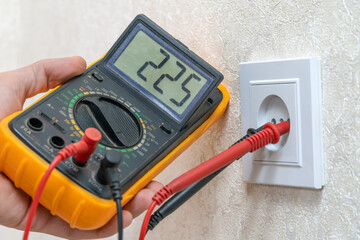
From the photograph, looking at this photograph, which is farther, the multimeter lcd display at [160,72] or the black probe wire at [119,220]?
the multimeter lcd display at [160,72]

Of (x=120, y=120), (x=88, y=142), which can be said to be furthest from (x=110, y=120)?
(x=88, y=142)

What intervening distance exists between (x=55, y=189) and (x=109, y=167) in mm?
68

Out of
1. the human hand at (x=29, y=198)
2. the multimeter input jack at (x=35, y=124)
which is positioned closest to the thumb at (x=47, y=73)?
the human hand at (x=29, y=198)

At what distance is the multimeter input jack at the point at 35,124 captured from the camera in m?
0.52

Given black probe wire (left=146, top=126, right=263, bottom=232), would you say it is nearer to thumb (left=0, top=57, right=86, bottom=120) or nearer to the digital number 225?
the digital number 225

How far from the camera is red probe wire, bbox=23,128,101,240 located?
0.44 m

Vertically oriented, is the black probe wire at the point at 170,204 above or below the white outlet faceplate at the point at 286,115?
below

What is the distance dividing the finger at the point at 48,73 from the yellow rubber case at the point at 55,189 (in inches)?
5.1

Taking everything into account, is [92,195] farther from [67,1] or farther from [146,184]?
[67,1]

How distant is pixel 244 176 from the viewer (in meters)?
0.56

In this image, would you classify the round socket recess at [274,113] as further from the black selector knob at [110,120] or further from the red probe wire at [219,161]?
the black selector knob at [110,120]

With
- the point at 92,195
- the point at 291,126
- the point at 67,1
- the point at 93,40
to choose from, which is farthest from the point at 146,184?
the point at 67,1

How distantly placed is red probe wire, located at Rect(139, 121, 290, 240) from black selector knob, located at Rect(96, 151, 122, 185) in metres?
0.05

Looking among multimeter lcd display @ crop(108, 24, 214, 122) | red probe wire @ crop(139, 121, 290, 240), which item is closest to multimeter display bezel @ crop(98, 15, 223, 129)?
multimeter lcd display @ crop(108, 24, 214, 122)
